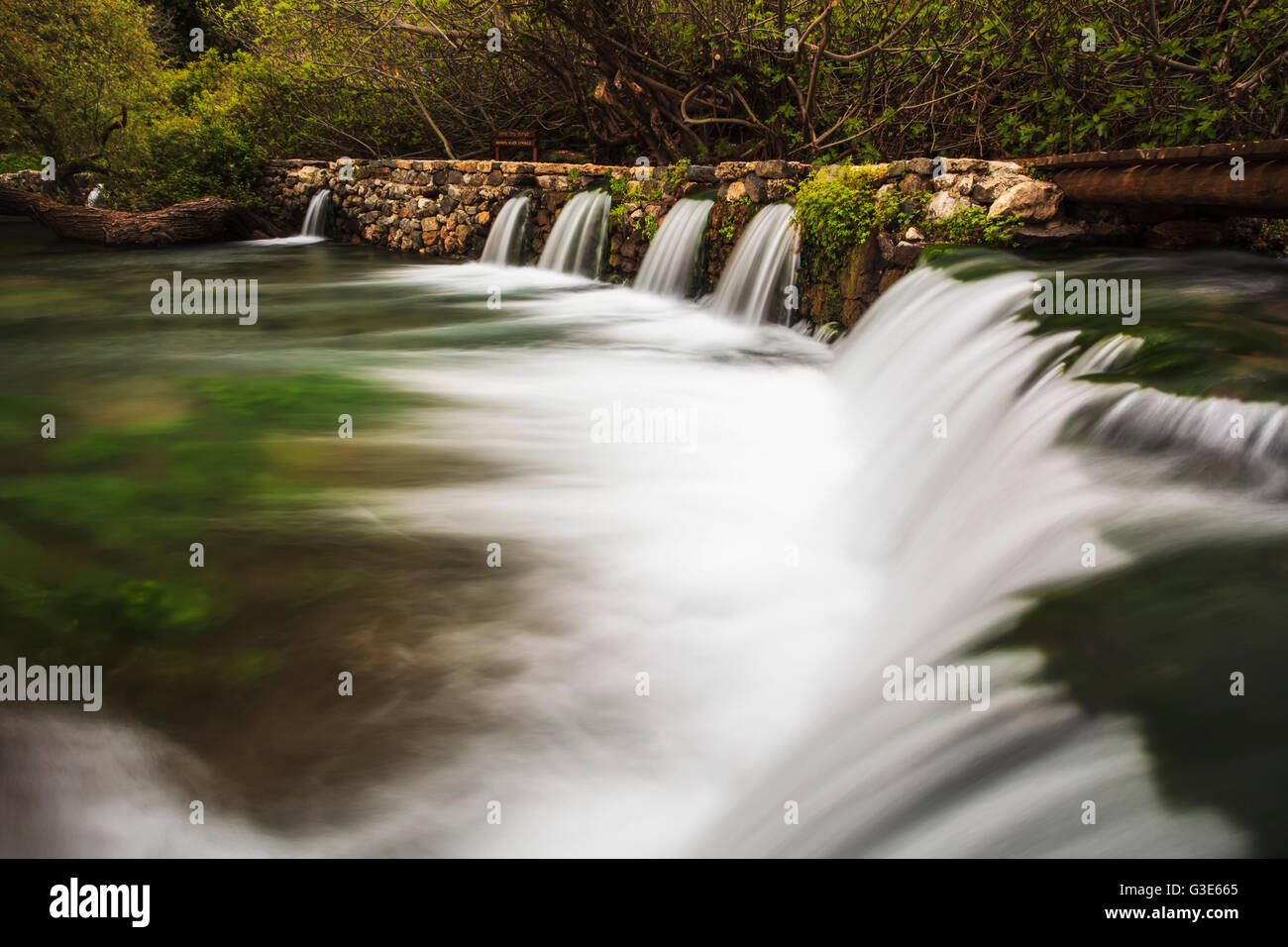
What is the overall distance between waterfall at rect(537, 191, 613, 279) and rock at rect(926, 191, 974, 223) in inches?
204

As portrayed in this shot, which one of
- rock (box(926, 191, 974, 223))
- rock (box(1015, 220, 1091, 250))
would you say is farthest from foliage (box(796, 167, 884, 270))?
rock (box(1015, 220, 1091, 250))

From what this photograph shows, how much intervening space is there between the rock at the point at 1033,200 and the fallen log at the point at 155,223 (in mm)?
13333

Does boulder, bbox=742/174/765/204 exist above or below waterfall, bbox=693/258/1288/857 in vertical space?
above

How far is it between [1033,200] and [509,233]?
8010 millimetres

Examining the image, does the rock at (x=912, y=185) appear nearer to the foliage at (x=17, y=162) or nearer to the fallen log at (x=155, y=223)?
the fallen log at (x=155, y=223)

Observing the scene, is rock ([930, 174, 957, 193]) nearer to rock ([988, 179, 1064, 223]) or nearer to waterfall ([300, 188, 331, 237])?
rock ([988, 179, 1064, 223])

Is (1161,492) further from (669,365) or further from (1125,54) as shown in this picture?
(1125,54)

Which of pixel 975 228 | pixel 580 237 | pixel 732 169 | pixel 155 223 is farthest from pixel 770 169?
pixel 155 223

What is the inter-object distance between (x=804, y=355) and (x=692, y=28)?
18.3 ft

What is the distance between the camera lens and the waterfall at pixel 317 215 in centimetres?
1646

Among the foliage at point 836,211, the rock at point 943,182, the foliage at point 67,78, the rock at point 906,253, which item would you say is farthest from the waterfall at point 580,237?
the foliage at point 67,78

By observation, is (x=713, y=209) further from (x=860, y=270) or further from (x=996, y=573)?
(x=996, y=573)

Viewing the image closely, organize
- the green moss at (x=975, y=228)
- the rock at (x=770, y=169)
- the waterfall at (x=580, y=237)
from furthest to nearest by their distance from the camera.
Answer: the waterfall at (x=580, y=237), the rock at (x=770, y=169), the green moss at (x=975, y=228)

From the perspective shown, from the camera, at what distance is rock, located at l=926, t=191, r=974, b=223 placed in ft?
23.3
